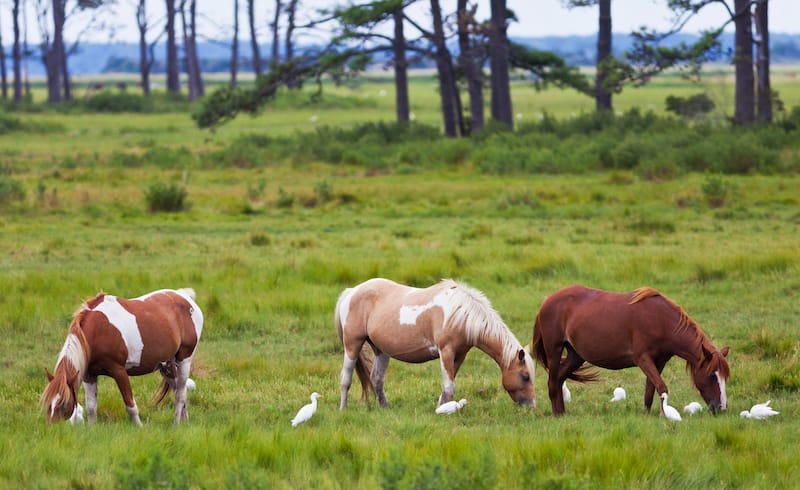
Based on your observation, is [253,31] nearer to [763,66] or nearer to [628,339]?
[763,66]

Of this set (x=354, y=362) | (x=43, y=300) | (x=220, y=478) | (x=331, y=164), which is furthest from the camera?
(x=331, y=164)

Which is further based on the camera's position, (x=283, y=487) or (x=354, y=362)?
(x=354, y=362)

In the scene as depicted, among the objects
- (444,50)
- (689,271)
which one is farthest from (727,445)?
(444,50)

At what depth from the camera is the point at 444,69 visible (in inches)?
1501

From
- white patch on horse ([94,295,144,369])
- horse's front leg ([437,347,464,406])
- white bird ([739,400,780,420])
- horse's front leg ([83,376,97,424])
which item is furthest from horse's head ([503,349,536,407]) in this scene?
horse's front leg ([83,376,97,424])

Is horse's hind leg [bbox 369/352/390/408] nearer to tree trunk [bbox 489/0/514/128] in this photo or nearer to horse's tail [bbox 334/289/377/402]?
horse's tail [bbox 334/289/377/402]

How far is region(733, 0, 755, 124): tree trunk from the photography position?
99.5ft

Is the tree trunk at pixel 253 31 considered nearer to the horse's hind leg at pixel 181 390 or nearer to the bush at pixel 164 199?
the bush at pixel 164 199

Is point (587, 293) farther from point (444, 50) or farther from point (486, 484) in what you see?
point (444, 50)

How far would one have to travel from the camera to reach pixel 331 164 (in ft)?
113

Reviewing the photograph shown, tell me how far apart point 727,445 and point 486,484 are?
2151 millimetres

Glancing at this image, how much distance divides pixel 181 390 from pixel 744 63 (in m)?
25.3

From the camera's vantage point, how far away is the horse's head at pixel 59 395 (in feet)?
26.7

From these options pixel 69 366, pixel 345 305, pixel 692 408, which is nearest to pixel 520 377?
pixel 692 408
